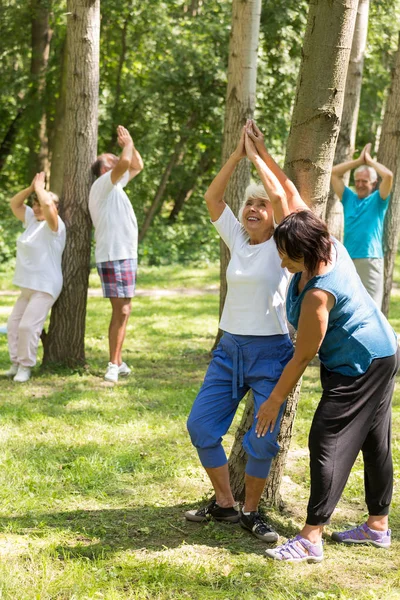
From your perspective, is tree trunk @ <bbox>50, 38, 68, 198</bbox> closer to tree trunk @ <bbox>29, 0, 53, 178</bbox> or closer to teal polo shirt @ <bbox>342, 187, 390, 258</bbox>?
tree trunk @ <bbox>29, 0, 53, 178</bbox>

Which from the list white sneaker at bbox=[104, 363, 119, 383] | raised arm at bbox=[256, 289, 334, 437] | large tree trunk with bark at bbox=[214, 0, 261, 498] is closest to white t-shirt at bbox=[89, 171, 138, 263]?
white sneaker at bbox=[104, 363, 119, 383]

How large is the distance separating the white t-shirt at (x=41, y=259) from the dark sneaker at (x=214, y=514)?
3.51 metres

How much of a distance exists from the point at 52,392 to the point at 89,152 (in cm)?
233

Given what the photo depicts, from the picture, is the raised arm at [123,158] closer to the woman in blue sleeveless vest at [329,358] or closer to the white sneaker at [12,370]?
the white sneaker at [12,370]

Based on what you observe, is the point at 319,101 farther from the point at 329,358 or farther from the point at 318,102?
the point at 329,358

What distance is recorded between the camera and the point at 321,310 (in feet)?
11.4

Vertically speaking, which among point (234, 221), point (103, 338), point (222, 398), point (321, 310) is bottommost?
point (103, 338)

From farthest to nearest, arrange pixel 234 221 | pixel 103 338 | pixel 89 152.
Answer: pixel 103 338
pixel 89 152
pixel 234 221

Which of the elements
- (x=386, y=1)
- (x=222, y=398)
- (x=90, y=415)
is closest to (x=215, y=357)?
(x=222, y=398)

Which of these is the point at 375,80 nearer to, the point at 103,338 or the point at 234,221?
the point at 103,338

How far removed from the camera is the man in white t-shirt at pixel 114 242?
7.11 meters

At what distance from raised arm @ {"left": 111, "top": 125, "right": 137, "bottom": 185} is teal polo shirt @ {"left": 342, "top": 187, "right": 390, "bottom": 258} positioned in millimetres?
Answer: 2266

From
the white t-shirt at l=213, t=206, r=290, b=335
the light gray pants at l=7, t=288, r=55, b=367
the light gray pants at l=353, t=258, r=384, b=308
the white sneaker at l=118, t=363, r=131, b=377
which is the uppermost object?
the white t-shirt at l=213, t=206, r=290, b=335

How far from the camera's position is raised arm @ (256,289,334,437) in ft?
11.4
